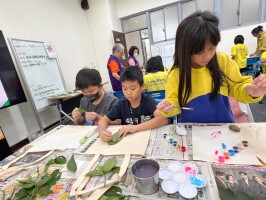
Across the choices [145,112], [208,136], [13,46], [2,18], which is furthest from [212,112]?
[2,18]

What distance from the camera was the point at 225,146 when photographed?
63cm

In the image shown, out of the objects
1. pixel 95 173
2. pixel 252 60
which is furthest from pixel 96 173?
pixel 252 60

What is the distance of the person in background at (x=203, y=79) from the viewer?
2.28 ft

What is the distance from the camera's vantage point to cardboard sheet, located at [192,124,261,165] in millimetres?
564

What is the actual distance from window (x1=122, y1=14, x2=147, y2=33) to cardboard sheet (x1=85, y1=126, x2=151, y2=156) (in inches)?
173

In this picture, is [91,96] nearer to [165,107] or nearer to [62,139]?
[62,139]

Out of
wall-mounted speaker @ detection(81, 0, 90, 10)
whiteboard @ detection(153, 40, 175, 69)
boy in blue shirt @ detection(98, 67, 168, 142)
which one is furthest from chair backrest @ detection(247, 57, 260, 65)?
wall-mounted speaker @ detection(81, 0, 90, 10)

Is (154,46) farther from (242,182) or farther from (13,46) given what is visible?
(242,182)

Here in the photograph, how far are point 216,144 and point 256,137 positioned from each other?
6.4 inches

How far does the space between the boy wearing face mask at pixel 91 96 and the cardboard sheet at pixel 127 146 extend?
0.42 m

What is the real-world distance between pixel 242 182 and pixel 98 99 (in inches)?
43.8

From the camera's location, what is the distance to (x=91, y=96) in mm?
1360

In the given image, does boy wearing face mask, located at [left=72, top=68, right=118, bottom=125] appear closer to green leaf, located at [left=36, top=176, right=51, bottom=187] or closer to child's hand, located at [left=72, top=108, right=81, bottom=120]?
child's hand, located at [left=72, top=108, right=81, bottom=120]

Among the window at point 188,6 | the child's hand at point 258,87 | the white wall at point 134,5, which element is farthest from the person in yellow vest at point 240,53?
the child's hand at point 258,87
